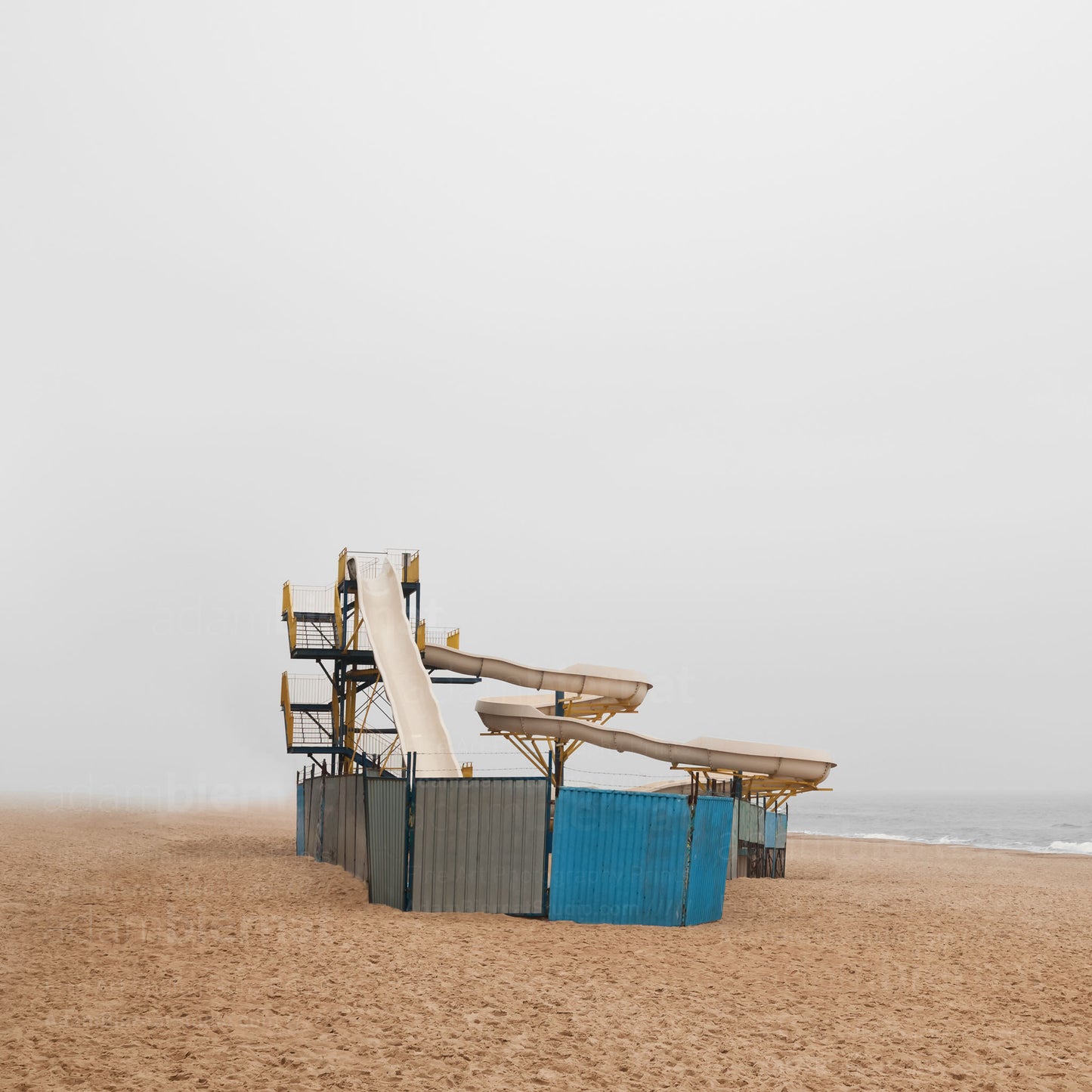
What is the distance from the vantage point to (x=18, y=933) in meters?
13.6

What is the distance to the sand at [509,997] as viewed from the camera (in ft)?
27.2

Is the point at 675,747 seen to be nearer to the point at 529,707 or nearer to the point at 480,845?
the point at 529,707

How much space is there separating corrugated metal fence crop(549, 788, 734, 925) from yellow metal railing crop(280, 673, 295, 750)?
19.5m

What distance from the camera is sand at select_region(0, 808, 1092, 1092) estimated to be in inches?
327

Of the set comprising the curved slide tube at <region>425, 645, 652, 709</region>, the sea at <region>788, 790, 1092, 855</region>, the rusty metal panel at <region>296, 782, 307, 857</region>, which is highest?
the curved slide tube at <region>425, 645, 652, 709</region>

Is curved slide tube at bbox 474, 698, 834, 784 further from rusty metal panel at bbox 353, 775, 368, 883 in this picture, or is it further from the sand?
the sand

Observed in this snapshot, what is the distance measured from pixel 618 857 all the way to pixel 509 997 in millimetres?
5718

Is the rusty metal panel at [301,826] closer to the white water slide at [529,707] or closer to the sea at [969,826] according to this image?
the white water slide at [529,707]

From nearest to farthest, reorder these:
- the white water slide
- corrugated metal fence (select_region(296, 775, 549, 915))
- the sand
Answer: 1. the sand
2. corrugated metal fence (select_region(296, 775, 549, 915))
3. the white water slide

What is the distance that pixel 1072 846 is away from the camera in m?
74.2

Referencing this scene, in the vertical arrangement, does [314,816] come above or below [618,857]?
below

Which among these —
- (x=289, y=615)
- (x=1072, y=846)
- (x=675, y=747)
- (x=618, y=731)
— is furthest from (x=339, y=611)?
(x=1072, y=846)

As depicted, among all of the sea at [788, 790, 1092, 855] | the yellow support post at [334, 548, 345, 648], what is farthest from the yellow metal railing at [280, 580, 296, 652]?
the sea at [788, 790, 1092, 855]

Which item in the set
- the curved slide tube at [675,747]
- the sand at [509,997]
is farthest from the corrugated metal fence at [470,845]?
the curved slide tube at [675,747]
